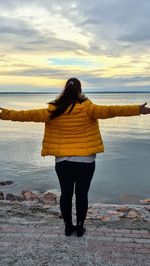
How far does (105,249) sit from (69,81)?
2.04 metres

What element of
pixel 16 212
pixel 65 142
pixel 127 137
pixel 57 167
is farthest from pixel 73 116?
pixel 127 137

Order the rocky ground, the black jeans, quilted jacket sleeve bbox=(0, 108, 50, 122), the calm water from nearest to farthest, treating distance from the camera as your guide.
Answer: the rocky ground, quilted jacket sleeve bbox=(0, 108, 50, 122), the black jeans, the calm water

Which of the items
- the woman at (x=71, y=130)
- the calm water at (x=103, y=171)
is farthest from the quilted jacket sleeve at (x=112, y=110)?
the calm water at (x=103, y=171)

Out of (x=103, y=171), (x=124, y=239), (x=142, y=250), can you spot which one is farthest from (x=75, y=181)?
(x=103, y=171)

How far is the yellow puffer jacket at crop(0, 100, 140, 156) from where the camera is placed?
539 cm

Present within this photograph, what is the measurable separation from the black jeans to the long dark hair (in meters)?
0.64

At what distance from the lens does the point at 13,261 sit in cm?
493

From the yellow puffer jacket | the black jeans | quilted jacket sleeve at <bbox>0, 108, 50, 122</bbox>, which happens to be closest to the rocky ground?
the black jeans

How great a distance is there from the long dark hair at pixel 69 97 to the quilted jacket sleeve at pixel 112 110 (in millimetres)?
212

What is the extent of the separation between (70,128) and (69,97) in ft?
1.23

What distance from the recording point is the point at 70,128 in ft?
18.0

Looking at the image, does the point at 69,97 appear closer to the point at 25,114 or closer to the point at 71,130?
the point at 71,130

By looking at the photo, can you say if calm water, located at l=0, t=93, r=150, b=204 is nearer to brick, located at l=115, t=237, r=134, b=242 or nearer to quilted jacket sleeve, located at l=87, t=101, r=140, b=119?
brick, located at l=115, t=237, r=134, b=242

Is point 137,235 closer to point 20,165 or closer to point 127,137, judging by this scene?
point 20,165
